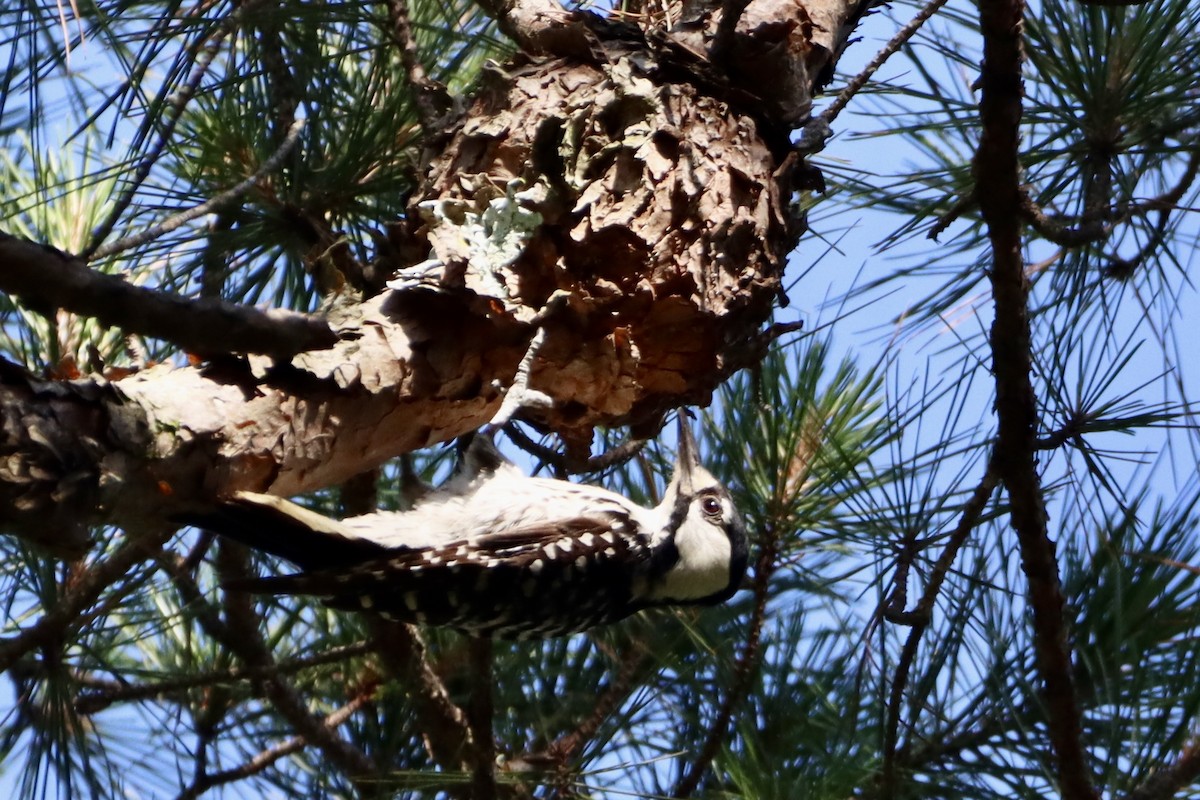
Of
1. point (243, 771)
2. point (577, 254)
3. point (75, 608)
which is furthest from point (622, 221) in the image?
point (243, 771)

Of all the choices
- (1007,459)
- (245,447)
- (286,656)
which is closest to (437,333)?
(245,447)

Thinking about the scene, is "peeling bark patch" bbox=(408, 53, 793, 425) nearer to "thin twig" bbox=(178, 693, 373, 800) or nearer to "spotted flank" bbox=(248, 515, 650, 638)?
"spotted flank" bbox=(248, 515, 650, 638)

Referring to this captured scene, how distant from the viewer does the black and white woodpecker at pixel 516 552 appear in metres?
1.73

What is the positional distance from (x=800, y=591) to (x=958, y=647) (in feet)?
2.13

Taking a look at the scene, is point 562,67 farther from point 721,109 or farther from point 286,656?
point 286,656

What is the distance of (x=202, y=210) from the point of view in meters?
1.75

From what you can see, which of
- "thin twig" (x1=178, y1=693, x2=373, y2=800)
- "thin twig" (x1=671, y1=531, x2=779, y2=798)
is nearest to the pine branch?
"thin twig" (x1=671, y1=531, x2=779, y2=798)

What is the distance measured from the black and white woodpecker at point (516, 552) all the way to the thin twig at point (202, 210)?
0.44 meters

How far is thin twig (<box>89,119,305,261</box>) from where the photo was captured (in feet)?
5.13

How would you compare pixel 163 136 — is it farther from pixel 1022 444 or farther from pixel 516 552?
pixel 1022 444

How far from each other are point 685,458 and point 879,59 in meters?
0.89

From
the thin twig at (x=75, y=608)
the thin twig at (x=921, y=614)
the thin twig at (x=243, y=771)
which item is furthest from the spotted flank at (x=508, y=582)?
the thin twig at (x=243, y=771)

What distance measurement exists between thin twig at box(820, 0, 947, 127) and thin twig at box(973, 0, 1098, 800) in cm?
34

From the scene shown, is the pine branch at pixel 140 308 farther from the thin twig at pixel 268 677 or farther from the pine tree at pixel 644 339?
the thin twig at pixel 268 677
